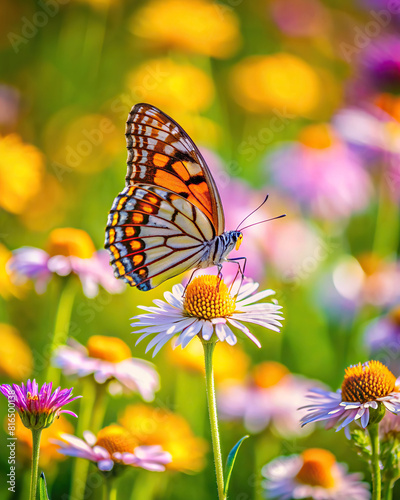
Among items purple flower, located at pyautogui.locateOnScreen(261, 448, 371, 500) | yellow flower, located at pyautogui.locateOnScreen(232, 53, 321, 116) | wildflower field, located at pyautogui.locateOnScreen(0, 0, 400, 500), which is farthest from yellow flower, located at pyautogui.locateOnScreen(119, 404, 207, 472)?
yellow flower, located at pyautogui.locateOnScreen(232, 53, 321, 116)

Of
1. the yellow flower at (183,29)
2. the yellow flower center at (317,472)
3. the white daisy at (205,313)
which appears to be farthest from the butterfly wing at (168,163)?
the yellow flower at (183,29)

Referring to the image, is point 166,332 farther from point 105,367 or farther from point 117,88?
point 117,88

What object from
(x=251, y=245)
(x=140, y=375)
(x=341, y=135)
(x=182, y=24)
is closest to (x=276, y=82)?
(x=182, y=24)

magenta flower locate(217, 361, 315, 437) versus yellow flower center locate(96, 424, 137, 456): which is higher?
yellow flower center locate(96, 424, 137, 456)

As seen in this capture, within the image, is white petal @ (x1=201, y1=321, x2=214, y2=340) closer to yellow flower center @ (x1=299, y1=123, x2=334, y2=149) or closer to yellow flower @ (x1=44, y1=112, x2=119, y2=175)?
yellow flower center @ (x1=299, y1=123, x2=334, y2=149)

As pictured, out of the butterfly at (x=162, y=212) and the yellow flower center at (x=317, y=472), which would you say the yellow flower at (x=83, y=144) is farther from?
the yellow flower center at (x=317, y=472)

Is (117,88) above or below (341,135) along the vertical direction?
above
